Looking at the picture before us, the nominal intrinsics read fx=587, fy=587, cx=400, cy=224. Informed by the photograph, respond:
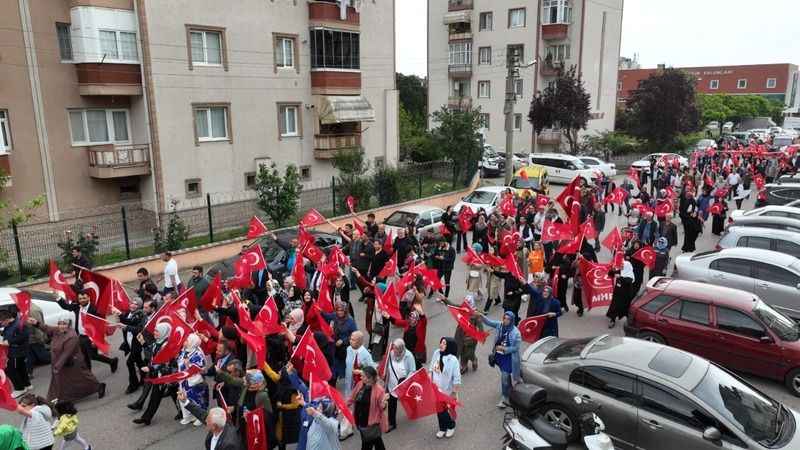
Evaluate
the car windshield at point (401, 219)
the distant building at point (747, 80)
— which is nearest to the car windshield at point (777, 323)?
the car windshield at point (401, 219)

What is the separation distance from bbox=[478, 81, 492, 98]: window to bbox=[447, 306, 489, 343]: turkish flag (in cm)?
4025

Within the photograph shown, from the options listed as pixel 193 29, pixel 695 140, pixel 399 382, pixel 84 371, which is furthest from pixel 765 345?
pixel 695 140

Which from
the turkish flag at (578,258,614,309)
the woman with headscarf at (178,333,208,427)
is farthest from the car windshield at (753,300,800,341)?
the woman with headscarf at (178,333,208,427)

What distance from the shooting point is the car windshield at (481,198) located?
21880 mm

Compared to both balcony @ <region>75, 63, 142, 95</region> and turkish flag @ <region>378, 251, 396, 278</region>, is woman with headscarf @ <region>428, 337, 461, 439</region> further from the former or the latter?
balcony @ <region>75, 63, 142, 95</region>

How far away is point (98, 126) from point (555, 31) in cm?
3185

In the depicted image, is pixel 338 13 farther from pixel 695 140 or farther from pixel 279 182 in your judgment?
pixel 695 140

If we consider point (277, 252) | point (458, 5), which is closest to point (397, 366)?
point (277, 252)

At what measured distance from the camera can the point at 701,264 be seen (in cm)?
1285

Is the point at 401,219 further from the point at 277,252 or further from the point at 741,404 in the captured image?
the point at 741,404

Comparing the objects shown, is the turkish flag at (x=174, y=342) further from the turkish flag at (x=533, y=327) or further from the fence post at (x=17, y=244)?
the fence post at (x=17, y=244)

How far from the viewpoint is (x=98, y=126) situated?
21.4 metres

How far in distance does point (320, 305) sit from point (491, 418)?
3314mm

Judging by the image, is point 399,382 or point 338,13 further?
point 338,13
